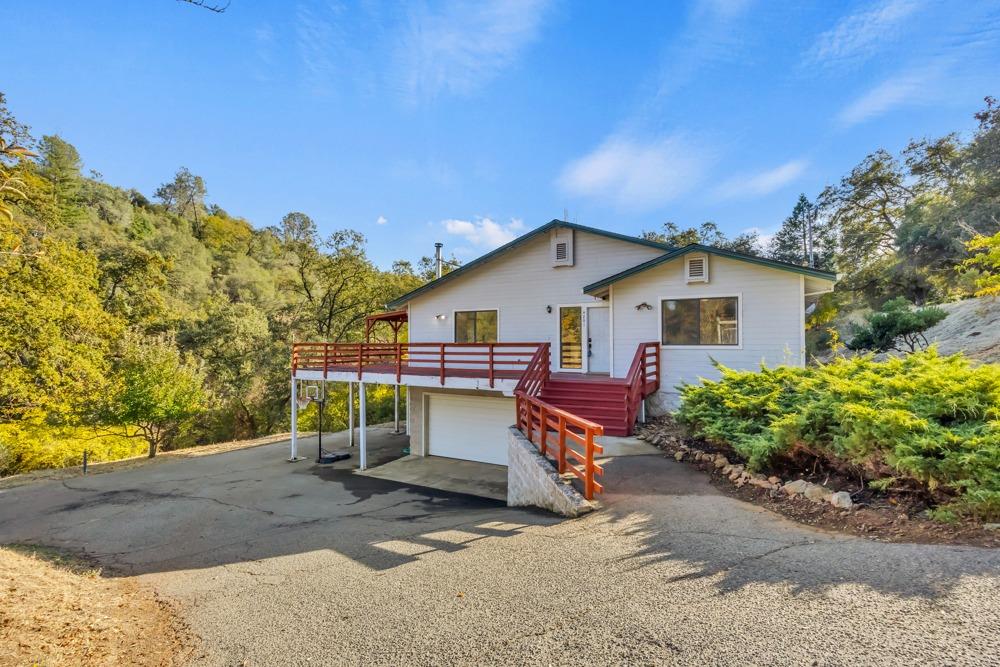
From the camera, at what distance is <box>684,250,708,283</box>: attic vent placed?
1033cm

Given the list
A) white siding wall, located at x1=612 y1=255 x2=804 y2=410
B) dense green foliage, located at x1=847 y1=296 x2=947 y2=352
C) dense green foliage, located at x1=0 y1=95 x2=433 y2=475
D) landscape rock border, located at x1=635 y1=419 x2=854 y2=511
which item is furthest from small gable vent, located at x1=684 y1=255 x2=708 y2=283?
dense green foliage, located at x1=0 y1=95 x2=433 y2=475

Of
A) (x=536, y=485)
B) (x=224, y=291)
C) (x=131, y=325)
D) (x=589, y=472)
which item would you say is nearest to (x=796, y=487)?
(x=589, y=472)

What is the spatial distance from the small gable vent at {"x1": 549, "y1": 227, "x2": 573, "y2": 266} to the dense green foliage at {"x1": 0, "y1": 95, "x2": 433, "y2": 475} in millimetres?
10653

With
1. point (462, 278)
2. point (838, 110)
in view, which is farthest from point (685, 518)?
point (838, 110)

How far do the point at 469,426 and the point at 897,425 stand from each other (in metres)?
9.94

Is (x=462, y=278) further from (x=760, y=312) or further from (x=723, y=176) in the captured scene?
(x=723, y=176)

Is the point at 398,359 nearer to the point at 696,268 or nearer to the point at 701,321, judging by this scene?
the point at 701,321

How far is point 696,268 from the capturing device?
10.5 meters

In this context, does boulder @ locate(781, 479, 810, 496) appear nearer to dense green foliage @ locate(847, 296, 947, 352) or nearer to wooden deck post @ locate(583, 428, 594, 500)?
wooden deck post @ locate(583, 428, 594, 500)

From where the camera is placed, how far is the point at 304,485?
35.0ft

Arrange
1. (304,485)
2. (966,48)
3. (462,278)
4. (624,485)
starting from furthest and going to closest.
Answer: (462,278), (966,48), (304,485), (624,485)

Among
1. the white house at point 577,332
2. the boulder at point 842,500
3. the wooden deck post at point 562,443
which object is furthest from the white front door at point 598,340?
the boulder at point 842,500

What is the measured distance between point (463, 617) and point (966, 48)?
1805 cm

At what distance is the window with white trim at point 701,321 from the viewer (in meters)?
10.2
